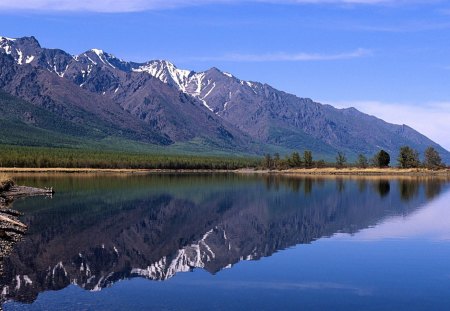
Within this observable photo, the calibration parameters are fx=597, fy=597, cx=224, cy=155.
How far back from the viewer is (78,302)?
34625 mm

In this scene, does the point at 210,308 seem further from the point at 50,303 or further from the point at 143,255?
the point at 143,255

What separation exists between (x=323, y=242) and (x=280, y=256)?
33.2 ft

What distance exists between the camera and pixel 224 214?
8888 cm

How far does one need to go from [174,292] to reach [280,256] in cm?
1656

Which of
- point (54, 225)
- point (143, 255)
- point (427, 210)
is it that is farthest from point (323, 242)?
point (427, 210)

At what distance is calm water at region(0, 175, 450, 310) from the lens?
35.8m

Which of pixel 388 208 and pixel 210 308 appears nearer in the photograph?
pixel 210 308

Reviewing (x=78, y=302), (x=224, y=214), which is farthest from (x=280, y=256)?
(x=224, y=214)

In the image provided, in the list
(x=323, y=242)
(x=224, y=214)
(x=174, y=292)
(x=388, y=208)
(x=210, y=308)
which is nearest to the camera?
(x=210, y=308)

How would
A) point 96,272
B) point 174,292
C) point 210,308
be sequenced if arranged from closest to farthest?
point 210,308 < point 174,292 < point 96,272

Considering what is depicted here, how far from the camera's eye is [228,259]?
51062 mm

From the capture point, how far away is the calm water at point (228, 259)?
35844 mm

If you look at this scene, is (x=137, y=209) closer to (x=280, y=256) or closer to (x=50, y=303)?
(x=280, y=256)

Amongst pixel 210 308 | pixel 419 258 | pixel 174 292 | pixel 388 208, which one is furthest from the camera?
pixel 388 208
